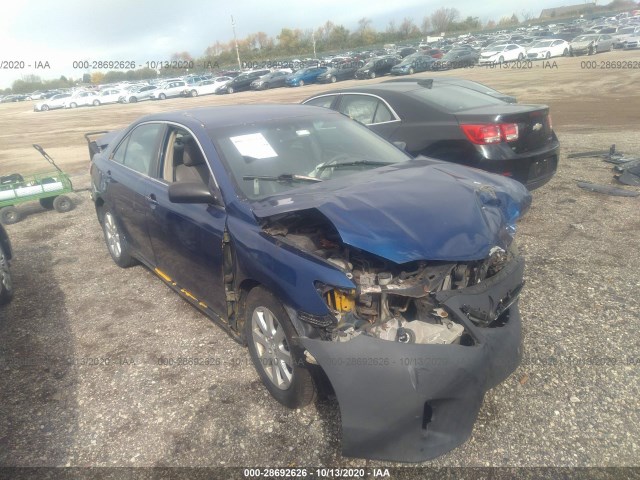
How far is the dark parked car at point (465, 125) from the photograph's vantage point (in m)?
5.33

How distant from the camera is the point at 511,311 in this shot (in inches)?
109

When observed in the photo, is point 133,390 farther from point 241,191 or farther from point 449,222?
point 449,222

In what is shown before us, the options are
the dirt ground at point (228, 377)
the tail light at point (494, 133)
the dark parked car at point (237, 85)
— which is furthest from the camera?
the dark parked car at point (237, 85)

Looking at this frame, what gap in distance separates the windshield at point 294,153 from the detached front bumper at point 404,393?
133cm

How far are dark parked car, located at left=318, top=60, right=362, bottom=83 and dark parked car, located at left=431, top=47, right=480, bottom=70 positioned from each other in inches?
245

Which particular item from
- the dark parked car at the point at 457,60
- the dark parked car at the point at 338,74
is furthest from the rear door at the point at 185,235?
the dark parked car at the point at 457,60

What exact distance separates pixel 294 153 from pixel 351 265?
4.38 ft

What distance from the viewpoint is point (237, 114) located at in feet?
13.2

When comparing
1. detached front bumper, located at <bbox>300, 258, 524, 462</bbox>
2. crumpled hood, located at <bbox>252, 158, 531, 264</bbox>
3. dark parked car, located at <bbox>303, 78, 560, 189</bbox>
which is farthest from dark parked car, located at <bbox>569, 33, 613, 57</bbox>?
detached front bumper, located at <bbox>300, 258, 524, 462</bbox>

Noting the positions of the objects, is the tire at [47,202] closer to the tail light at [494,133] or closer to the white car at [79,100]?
the tail light at [494,133]

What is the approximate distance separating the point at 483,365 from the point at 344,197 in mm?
1179

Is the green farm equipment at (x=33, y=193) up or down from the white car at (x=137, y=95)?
down

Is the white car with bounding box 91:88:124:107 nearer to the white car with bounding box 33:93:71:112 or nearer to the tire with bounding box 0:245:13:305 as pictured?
the white car with bounding box 33:93:71:112

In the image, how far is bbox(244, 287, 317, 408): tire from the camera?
274cm
